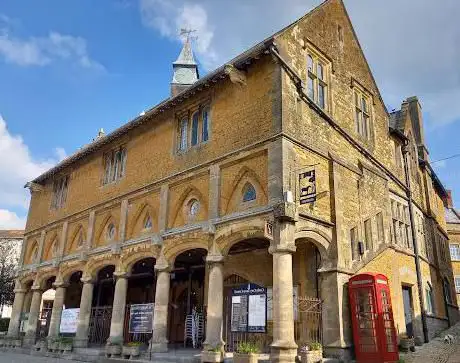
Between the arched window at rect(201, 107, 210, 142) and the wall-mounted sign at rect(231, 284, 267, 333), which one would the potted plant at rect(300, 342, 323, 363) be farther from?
the arched window at rect(201, 107, 210, 142)

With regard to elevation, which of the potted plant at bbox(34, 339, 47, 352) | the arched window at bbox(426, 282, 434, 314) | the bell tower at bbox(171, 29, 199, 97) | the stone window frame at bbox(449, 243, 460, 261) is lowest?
the potted plant at bbox(34, 339, 47, 352)

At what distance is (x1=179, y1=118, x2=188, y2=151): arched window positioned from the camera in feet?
54.3

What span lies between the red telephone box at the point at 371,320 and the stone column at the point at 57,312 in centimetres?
1363

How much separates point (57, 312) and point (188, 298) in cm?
683

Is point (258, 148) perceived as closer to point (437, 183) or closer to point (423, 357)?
point (423, 357)

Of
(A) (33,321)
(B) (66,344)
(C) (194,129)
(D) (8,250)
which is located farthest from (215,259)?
(D) (8,250)

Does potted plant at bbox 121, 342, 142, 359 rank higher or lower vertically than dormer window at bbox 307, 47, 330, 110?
lower

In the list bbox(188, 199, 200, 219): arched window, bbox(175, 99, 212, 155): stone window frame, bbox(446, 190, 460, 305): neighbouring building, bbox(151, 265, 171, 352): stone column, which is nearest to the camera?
bbox(151, 265, 171, 352): stone column

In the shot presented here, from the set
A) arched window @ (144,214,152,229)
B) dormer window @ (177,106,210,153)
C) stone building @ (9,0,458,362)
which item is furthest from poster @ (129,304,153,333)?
dormer window @ (177,106,210,153)

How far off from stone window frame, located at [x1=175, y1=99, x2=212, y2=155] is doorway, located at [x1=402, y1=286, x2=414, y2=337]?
9.77 metres

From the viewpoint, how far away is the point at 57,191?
24.2 metres

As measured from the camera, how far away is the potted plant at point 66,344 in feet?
58.5

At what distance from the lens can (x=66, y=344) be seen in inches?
706

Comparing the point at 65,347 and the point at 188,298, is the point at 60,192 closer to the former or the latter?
the point at 65,347
